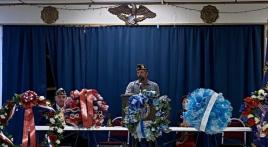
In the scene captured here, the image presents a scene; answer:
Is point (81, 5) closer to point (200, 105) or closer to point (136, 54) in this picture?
point (136, 54)

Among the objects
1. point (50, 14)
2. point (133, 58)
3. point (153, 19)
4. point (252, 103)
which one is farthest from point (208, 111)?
point (50, 14)

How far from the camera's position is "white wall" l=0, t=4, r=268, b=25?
7.17 m

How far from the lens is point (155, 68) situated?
7.31 metres

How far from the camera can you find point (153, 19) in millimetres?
7293

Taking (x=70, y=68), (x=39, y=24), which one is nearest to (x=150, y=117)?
(x=70, y=68)

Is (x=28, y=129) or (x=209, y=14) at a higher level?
(x=209, y=14)

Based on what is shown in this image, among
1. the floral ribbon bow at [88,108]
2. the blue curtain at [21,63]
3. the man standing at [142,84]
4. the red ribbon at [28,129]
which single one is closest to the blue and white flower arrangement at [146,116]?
the floral ribbon bow at [88,108]

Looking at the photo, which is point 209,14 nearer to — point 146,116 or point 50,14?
point 50,14

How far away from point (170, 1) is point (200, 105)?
276cm

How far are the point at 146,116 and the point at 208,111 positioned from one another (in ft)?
2.37

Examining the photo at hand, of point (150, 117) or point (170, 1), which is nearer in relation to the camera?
point (150, 117)

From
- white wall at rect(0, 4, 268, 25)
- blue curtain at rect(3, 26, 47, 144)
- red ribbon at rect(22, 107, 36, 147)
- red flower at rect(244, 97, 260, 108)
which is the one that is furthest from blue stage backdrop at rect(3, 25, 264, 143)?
red ribbon at rect(22, 107, 36, 147)

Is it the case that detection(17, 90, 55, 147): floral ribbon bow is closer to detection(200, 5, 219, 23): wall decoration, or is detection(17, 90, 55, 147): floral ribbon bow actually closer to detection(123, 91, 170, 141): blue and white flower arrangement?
detection(123, 91, 170, 141): blue and white flower arrangement

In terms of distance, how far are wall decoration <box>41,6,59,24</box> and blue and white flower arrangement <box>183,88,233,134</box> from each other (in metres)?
3.36
